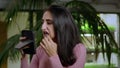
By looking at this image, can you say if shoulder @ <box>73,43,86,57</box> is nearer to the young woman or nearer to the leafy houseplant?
the young woman

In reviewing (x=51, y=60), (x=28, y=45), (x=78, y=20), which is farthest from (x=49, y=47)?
(x=78, y=20)

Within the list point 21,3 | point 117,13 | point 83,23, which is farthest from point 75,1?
point 117,13

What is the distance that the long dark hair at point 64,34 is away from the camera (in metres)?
1.21

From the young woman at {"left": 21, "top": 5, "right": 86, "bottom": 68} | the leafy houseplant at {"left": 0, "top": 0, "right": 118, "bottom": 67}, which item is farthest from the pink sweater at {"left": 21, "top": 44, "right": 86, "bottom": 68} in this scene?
the leafy houseplant at {"left": 0, "top": 0, "right": 118, "bottom": 67}

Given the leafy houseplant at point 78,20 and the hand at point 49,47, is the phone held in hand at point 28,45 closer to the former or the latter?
the hand at point 49,47

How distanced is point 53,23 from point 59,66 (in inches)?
7.0

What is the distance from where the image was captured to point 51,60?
1.13 m

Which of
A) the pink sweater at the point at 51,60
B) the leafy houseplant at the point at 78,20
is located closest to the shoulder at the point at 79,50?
the pink sweater at the point at 51,60

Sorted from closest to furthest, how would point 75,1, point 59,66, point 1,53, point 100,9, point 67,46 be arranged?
point 59,66
point 67,46
point 1,53
point 75,1
point 100,9

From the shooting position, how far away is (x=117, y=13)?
12.4ft

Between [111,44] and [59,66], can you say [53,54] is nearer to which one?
[59,66]

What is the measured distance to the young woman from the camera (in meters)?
1.16

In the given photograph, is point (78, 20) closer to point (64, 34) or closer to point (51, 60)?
point (64, 34)

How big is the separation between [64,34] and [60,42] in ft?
0.12
